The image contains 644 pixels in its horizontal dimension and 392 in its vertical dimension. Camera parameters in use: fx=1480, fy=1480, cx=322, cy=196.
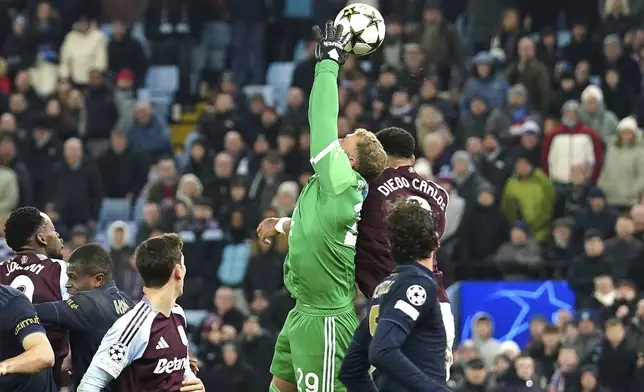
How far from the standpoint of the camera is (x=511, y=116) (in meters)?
21.2

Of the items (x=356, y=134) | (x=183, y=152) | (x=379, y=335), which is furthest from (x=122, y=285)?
(x=379, y=335)

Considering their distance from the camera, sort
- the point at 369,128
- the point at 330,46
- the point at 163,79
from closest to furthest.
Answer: the point at 330,46 < the point at 369,128 < the point at 163,79

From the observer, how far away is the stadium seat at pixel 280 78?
2453 cm

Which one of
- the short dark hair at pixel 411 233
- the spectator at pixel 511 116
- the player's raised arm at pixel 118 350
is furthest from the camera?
the spectator at pixel 511 116

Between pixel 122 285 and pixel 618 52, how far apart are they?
820 centimetres

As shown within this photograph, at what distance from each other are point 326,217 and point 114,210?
1302cm

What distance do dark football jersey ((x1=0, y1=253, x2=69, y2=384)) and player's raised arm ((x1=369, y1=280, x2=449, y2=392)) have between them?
7.83 ft

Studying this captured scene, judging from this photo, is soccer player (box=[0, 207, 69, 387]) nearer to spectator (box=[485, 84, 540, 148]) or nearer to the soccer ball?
the soccer ball

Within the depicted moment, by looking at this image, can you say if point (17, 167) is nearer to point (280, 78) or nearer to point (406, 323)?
point (280, 78)

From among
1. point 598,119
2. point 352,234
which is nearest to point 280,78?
point 598,119

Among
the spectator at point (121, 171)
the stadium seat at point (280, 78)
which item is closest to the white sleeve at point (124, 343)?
the spectator at point (121, 171)

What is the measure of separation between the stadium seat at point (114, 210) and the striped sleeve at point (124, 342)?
1375 centimetres

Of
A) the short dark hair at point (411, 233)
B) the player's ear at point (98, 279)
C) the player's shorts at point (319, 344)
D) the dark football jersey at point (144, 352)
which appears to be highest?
the short dark hair at point (411, 233)

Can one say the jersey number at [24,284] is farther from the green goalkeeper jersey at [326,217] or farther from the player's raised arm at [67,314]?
the green goalkeeper jersey at [326,217]
